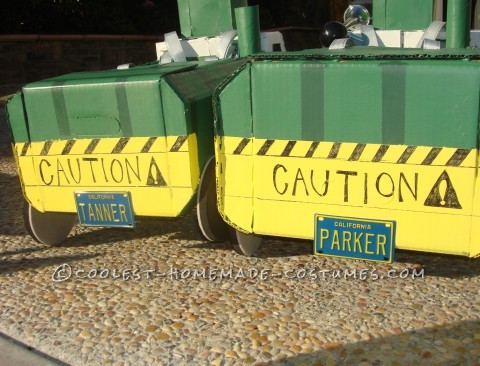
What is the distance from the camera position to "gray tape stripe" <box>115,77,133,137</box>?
367 cm

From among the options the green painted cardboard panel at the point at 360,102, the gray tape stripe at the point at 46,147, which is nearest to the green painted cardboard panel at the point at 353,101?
the green painted cardboard panel at the point at 360,102

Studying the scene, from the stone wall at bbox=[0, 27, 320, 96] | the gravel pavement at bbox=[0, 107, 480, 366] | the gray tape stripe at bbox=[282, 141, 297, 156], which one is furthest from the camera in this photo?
the stone wall at bbox=[0, 27, 320, 96]

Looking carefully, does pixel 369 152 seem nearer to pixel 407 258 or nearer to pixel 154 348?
pixel 407 258

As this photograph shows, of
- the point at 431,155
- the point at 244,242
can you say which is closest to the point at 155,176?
the point at 244,242

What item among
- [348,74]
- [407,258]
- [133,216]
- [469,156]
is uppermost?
[348,74]

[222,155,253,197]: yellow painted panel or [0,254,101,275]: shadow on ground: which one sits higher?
[222,155,253,197]: yellow painted panel

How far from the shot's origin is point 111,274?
390 cm

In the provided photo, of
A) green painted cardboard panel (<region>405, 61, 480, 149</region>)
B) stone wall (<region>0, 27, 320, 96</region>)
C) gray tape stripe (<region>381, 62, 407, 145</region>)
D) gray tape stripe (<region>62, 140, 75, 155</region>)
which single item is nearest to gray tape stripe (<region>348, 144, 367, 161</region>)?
gray tape stripe (<region>381, 62, 407, 145</region>)

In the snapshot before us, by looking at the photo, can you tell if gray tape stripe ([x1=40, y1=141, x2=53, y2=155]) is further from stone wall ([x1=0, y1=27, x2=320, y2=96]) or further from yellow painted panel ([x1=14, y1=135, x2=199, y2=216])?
stone wall ([x1=0, y1=27, x2=320, y2=96])

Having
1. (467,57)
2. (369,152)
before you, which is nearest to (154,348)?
(369,152)

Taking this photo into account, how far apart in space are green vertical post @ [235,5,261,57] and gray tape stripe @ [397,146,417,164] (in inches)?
68.5

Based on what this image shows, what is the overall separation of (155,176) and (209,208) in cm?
44

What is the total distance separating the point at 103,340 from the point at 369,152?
1739 millimetres

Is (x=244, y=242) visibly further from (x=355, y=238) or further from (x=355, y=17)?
(x=355, y=17)
